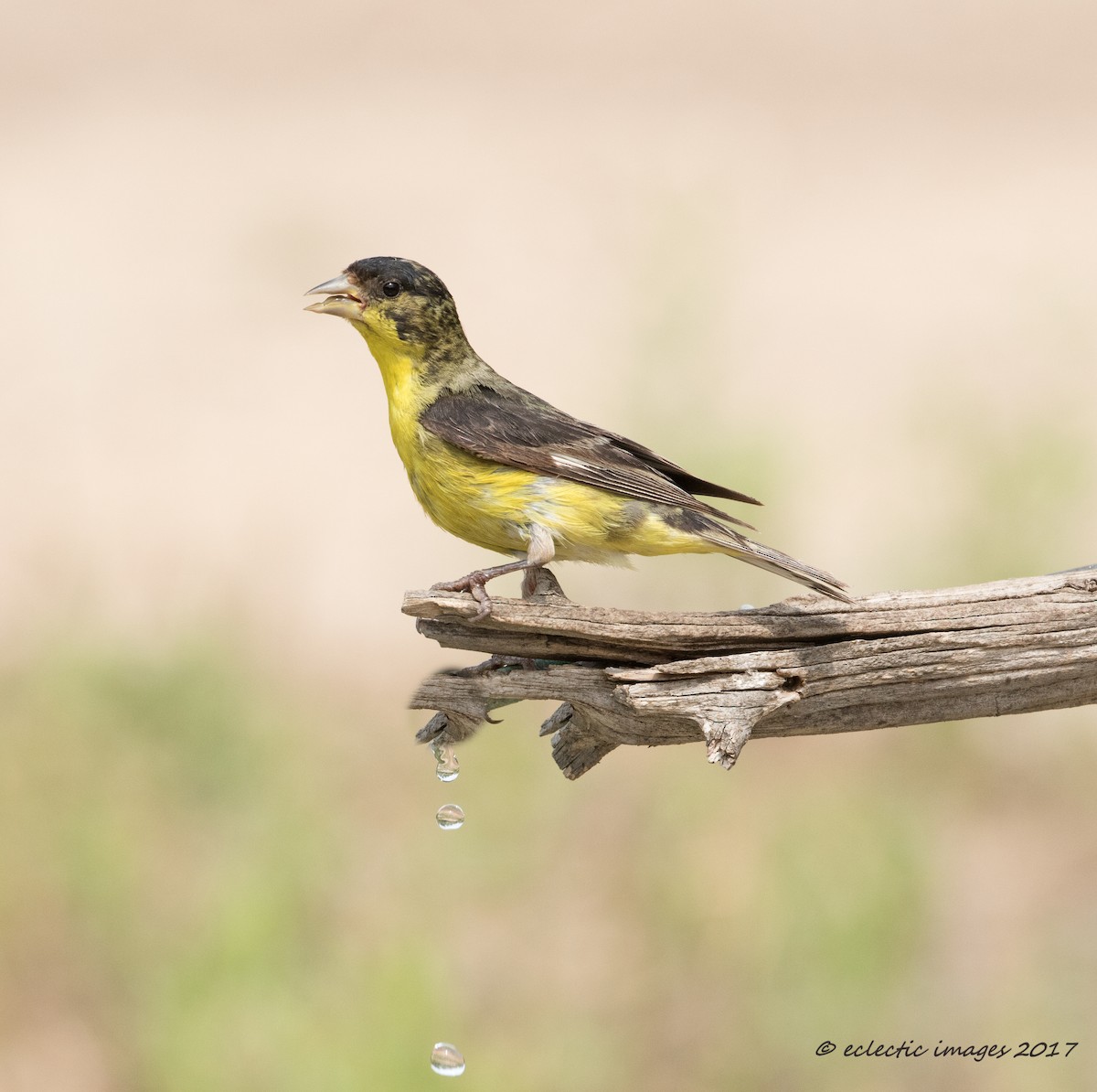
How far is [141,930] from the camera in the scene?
7.40 m

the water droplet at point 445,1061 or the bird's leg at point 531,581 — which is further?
the water droplet at point 445,1061

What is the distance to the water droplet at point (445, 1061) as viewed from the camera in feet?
19.0

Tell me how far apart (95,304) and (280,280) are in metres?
2.49

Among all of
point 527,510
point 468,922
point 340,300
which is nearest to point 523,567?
point 527,510

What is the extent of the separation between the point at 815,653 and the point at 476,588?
1.01m

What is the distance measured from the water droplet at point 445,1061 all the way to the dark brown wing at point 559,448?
2.38m

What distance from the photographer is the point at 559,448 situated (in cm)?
501

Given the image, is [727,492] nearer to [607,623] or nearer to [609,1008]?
[607,623]

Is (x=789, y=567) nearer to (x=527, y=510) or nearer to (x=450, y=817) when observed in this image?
(x=527, y=510)

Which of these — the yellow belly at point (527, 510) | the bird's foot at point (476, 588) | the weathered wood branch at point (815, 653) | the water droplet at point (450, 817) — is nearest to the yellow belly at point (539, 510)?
the yellow belly at point (527, 510)

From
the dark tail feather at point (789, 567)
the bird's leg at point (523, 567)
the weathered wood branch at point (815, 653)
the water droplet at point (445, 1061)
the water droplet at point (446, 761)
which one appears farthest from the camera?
the water droplet at point (445, 1061)

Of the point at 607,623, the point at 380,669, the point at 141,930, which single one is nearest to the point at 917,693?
the point at 607,623

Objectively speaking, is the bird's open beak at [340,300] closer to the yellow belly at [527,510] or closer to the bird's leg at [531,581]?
the yellow belly at [527,510]

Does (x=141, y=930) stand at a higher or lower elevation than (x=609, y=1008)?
higher
